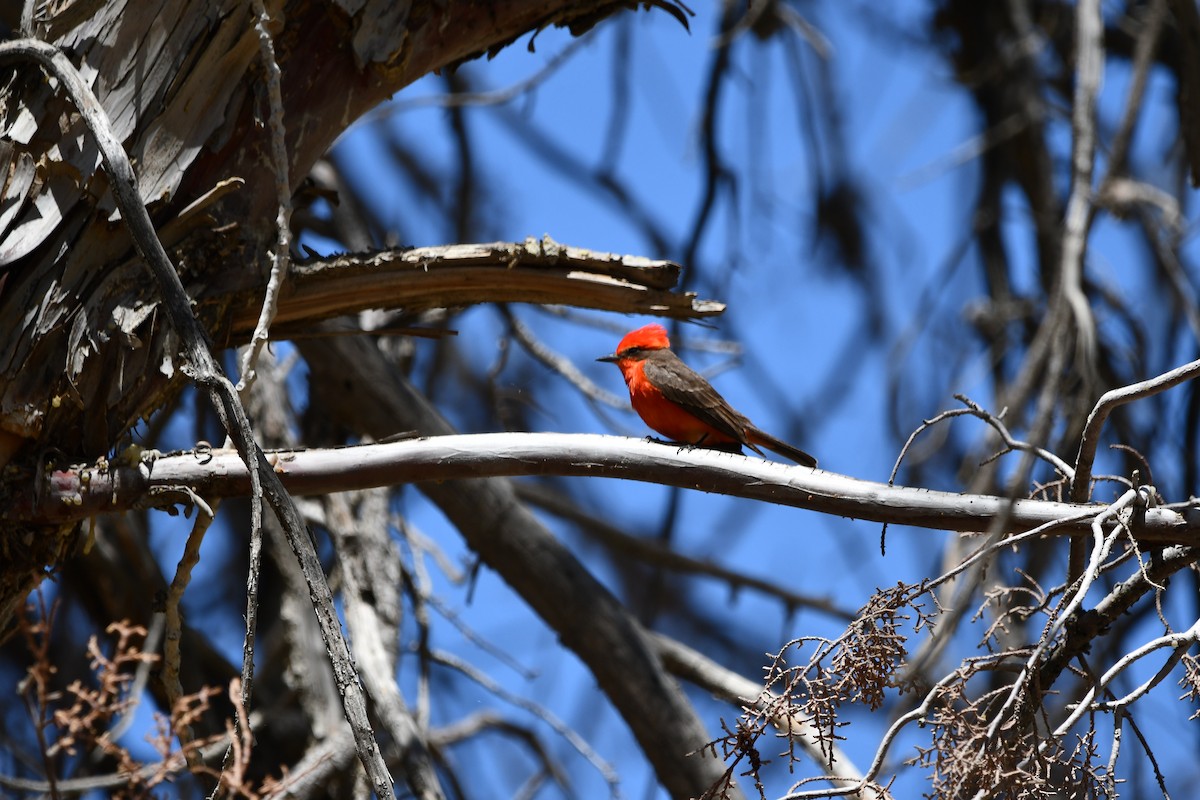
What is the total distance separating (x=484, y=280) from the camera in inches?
138

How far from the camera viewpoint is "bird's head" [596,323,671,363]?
568 centimetres

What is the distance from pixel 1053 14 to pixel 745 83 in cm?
231

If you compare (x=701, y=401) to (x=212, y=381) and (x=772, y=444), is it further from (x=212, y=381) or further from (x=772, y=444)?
(x=212, y=381)

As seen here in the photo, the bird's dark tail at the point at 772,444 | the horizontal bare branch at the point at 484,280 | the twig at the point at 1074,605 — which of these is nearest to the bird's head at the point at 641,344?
the bird's dark tail at the point at 772,444

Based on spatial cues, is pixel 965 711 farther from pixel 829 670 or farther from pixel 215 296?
pixel 215 296

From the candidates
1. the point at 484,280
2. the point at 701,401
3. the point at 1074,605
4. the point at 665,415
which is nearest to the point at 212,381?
the point at 484,280

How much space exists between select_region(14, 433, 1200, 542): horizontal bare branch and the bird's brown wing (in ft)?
6.62

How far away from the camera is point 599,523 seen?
20.1ft

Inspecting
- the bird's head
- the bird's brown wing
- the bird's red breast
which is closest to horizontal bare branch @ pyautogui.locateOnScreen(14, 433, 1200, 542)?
the bird's brown wing

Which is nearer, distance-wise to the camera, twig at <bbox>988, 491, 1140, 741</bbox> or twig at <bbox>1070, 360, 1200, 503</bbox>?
twig at <bbox>988, 491, 1140, 741</bbox>

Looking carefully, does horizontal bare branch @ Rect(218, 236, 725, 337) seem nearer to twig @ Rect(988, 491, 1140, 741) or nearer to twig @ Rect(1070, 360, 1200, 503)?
twig @ Rect(1070, 360, 1200, 503)

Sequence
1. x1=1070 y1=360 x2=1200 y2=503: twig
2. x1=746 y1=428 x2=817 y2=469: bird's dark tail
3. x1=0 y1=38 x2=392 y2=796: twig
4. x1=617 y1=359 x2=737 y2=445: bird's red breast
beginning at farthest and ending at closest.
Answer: x1=617 y1=359 x2=737 y2=445: bird's red breast
x1=746 y1=428 x2=817 y2=469: bird's dark tail
x1=1070 y1=360 x2=1200 y2=503: twig
x1=0 y1=38 x2=392 y2=796: twig

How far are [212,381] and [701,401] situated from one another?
2.75 meters

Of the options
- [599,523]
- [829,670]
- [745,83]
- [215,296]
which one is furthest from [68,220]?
[745,83]
